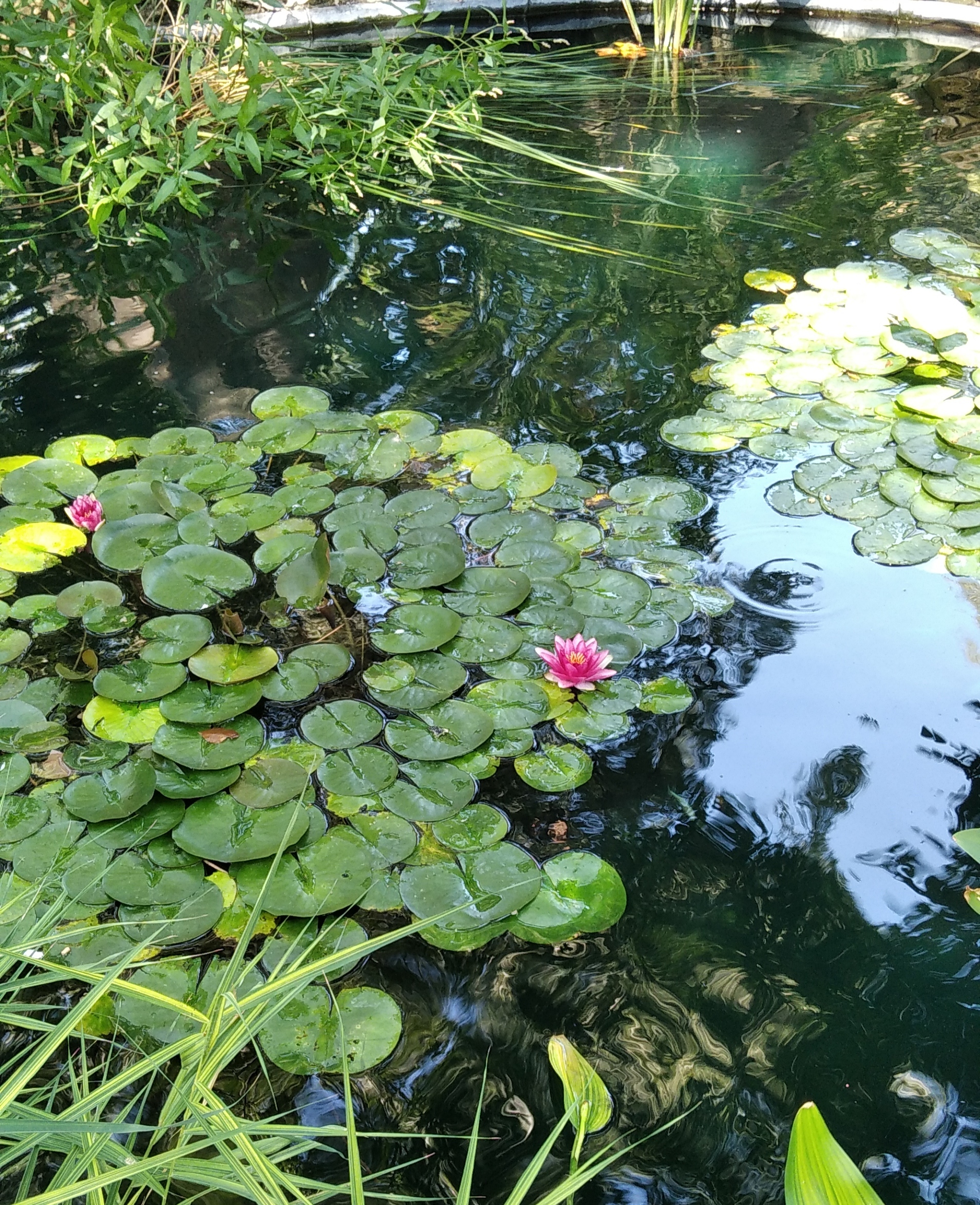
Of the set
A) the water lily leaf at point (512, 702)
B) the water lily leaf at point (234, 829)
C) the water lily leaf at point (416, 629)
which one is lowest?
the water lily leaf at point (234, 829)

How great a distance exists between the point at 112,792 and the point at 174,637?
0.35m

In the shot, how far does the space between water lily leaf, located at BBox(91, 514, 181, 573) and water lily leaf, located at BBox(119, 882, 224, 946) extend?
79 centimetres

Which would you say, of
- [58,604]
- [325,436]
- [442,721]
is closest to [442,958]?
[442,721]

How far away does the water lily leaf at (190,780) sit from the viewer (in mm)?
1483

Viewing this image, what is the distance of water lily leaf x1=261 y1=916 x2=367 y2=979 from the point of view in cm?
128

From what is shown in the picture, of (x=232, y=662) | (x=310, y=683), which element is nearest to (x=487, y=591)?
(x=310, y=683)

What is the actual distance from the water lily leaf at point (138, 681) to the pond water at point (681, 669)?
59 cm

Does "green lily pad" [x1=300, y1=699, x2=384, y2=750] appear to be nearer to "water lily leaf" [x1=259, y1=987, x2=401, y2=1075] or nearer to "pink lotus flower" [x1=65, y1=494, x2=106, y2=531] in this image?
"water lily leaf" [x1=259, y1=987, x2=401, y2=1075]

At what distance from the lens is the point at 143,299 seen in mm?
2994

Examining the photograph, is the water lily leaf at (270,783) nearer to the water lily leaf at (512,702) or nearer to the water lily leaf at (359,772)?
the water lily leaf at (359,772)

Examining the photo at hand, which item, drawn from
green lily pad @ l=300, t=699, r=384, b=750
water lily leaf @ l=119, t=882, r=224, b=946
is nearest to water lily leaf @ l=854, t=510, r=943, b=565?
green lily pad @ l=300, t=699, r=384, b=750

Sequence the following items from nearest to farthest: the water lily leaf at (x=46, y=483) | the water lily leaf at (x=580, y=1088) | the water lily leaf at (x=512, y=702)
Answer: the water lily leaf at (x=580, y=1088) → the water lily leaf at (x=512, y=702) → the water lily leaf at (x=46, y=483)

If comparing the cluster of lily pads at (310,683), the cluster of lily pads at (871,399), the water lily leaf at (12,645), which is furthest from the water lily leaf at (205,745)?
the cluster of lily pads at (871,399)

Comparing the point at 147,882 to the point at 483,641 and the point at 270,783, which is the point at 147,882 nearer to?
the point at 270,783
